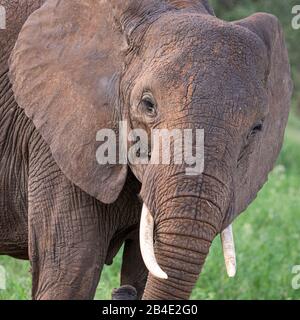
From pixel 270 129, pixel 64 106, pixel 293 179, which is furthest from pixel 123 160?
pixel 293 179

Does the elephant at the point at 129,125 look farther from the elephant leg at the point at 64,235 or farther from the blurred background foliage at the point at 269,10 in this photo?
the blurred background foliage at the point at 269,10

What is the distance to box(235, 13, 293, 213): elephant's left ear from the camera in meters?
4.59

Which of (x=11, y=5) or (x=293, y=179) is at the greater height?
(x=11, y=5)

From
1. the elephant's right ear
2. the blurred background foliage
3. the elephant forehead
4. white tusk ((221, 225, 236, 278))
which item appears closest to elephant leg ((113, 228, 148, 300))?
the elephant's right ear

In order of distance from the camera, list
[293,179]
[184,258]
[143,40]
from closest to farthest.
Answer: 1. [184,258]
2. [143,40]
3. [293,179]

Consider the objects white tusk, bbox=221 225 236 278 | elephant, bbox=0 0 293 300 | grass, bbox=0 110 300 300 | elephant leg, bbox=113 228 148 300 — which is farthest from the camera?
grass, bbox=0 110 300 300

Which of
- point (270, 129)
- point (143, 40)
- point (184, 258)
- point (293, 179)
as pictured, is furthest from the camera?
point (293, 179)

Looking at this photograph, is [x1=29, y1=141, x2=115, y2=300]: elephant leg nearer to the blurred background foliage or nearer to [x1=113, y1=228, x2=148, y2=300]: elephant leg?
[x1=113, y1=228, x2=148, y2=300]: elephant leg

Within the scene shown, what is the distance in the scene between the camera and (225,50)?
13.9ft

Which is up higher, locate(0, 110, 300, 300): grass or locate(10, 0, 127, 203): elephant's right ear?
locate(10, 0, 127, 203): elephant's right ear

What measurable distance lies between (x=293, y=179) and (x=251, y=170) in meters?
8.40

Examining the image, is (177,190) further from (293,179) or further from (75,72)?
(293,179)

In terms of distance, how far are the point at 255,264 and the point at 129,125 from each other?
12.8ft

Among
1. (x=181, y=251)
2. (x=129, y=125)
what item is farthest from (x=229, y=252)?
(x=129, y=125)
